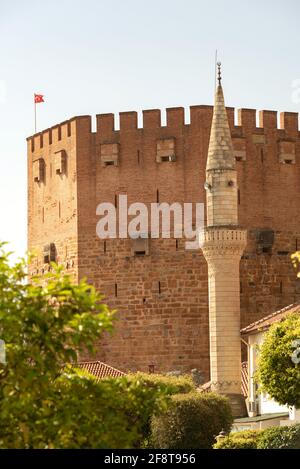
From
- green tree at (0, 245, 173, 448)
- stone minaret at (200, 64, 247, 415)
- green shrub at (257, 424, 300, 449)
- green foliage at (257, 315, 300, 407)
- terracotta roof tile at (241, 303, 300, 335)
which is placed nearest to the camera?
green tree at (0, 245, 173, 448)

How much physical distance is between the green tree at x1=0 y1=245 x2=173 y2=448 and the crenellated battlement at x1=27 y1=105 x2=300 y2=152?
34.8m

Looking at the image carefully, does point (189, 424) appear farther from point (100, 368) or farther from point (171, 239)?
point (171, 239)

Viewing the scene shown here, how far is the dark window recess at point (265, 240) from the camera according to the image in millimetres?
55688

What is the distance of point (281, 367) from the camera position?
133 ft

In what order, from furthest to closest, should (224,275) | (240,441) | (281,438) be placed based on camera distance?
(224,275)
(240,441)
(281,438)

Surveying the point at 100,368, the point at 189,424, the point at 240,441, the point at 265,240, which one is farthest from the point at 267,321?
the point at 240,441

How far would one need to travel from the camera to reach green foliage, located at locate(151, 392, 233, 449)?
41.0 m

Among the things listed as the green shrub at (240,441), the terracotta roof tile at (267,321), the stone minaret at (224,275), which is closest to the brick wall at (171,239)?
the terracotta roof tile at (267,321)

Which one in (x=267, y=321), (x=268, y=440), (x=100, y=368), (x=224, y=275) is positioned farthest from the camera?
(x=100, y=368)

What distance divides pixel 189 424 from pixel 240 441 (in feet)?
11.1

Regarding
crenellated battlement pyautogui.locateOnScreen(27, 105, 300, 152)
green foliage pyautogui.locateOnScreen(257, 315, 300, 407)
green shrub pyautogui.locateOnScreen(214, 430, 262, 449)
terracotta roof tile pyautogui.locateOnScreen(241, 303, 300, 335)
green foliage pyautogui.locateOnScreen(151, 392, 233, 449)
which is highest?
crenellated battlement pyautogui.locateOnScreen(27, 105, 300, 152)

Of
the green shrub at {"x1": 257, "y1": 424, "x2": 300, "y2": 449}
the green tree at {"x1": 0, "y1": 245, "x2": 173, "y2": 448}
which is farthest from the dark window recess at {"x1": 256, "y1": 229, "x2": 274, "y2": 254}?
the green tree at {"x1": 0, "y1": 245, "x2": 173, "y2": 448}

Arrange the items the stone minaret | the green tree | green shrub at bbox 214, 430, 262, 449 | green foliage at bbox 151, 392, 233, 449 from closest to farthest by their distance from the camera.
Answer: the green tree, green shrub at bbox 214, 430, 262, 449, green foliage at bbox 151, 392, 233, 449, the stone minaret

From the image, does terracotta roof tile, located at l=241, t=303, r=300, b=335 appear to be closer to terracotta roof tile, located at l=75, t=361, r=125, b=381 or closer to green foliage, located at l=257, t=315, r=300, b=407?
terracotta roof tile, located at l=75, t=361, r=125, b=381
